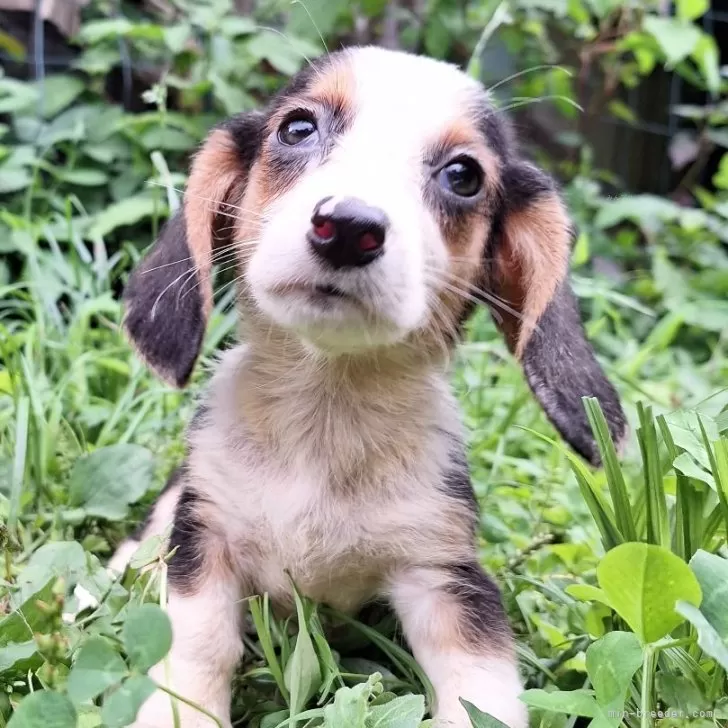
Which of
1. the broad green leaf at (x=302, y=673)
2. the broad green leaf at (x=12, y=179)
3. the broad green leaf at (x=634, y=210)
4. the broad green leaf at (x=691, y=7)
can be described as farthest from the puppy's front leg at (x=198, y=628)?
the broad green leaf at (x=691, y=7)

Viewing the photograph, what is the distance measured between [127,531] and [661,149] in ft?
13.3

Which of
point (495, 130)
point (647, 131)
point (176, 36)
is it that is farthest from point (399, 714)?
point (647, 131)

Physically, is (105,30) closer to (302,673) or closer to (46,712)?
(302,673)

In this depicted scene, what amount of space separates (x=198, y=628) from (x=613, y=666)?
602mm

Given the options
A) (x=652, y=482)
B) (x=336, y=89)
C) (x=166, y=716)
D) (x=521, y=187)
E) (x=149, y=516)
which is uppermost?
(x=336, y=89)

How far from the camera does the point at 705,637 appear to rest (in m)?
0.83

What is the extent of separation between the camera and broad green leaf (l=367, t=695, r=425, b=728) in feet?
3.27

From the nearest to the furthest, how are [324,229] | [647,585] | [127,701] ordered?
[127,701], [647,585], [324,229]

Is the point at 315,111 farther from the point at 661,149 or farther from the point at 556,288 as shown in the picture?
the point at 661,149

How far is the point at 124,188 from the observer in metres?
3.10

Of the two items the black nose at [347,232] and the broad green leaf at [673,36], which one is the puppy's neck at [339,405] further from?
the broad green leaf at [673,36]

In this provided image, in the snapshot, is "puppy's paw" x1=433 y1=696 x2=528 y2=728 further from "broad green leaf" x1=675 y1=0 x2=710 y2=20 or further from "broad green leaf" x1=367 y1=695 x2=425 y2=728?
"broad green leaf" x1=675 y1=0 x2=710 y2=20

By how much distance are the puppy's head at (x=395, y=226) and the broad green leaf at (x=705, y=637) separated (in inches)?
20.0

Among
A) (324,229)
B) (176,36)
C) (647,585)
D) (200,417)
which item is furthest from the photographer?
(176,36)
